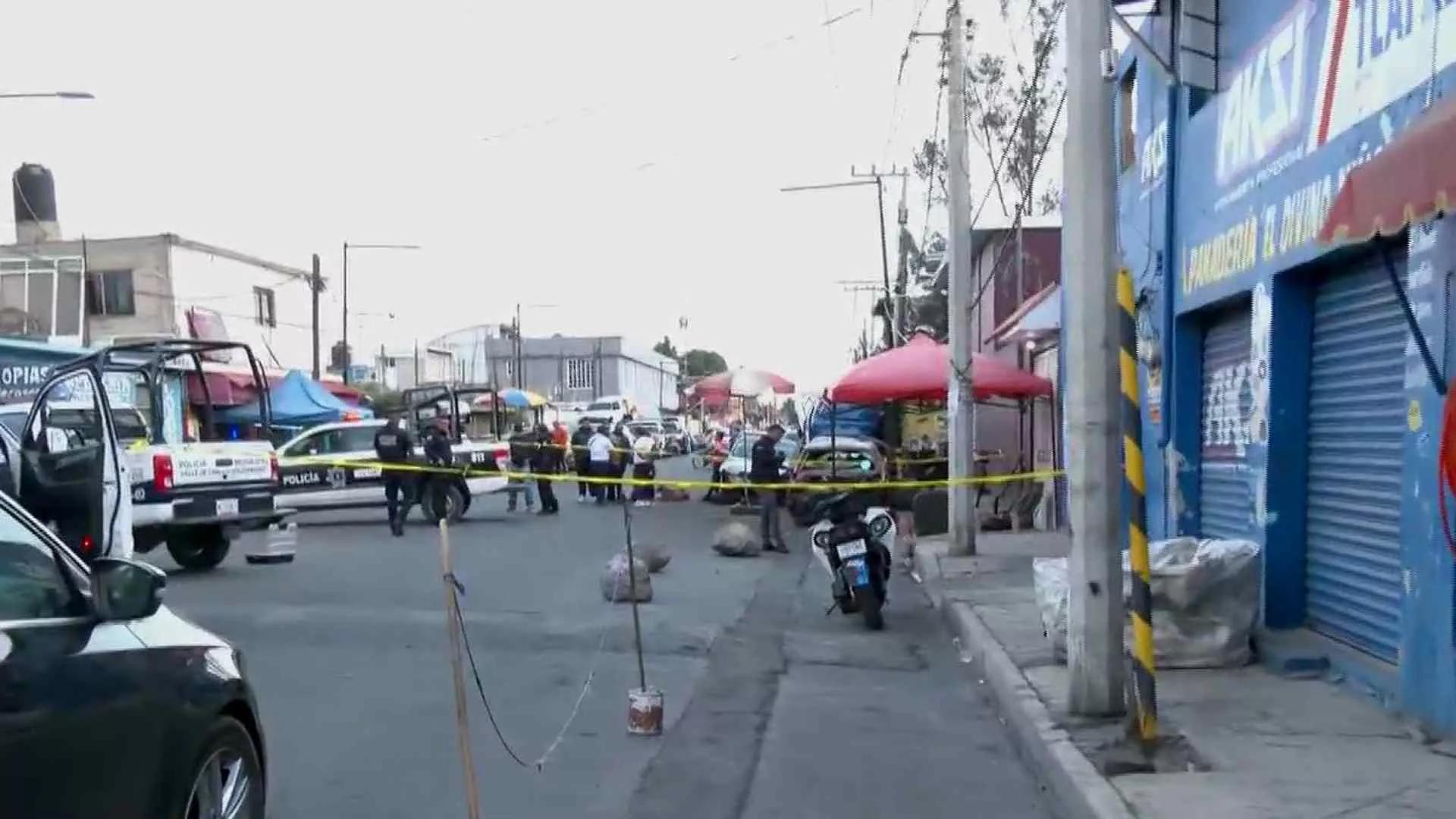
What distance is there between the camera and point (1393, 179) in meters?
5.41

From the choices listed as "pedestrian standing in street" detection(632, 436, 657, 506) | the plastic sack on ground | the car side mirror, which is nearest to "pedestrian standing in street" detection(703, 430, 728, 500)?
"pedestrian standing in street" detection(632, 436, 657, 506)

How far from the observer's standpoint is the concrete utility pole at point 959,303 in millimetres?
17062

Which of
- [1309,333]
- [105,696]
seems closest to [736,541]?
[1309,333]

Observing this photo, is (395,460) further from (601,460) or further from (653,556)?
(601,460)

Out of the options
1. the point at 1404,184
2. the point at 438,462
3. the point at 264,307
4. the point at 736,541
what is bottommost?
the point at 736,541

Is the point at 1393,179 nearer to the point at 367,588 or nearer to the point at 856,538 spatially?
the point at 856,538

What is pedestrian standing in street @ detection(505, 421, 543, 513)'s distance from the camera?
85.7ft

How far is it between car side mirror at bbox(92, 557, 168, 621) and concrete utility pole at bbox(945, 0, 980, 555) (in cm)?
1310

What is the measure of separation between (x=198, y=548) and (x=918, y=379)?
10005 millimetres

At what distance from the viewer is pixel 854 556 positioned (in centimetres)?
1247

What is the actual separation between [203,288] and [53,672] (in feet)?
138

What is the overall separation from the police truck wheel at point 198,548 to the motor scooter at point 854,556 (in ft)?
24.0

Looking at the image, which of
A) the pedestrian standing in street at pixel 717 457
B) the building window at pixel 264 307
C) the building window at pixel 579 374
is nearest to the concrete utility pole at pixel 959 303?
the pedestrian standing in street at pixel 717 457

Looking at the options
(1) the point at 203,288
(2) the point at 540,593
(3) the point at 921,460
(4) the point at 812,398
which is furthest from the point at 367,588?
(1) the point at 203,288
